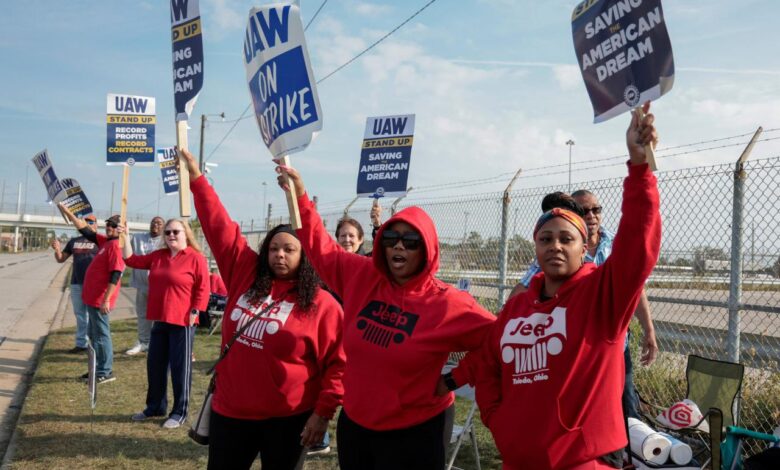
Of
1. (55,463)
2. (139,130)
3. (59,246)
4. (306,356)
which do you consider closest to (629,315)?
(306,356)

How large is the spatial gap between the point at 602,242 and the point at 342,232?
103 inches

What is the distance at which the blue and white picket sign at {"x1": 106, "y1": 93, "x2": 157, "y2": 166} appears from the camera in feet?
26.2

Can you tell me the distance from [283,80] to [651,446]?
316 cm

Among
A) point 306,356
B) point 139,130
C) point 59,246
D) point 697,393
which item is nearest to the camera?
point 306,356

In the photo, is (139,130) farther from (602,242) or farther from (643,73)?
(643,73)

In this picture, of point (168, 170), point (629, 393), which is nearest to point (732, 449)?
point (629, 393)

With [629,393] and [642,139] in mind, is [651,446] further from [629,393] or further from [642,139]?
[642,139]

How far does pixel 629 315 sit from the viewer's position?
2252 mm

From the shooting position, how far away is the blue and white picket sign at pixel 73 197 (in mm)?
8883

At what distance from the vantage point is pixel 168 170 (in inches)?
537

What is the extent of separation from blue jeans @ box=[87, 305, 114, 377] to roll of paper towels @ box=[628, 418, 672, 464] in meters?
6.31

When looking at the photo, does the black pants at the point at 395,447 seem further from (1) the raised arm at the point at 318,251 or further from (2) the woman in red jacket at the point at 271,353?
(1) the raised arm at the point at 318,251

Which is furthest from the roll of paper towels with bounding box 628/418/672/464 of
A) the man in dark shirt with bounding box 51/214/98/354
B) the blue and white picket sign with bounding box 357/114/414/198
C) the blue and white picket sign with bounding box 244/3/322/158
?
the man in dark shirt with bounding box 51/214/98/354

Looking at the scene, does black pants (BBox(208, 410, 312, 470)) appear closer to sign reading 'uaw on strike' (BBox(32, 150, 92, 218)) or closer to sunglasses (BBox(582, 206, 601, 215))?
sunglasses (BBox(582, 206, 601, 215))
